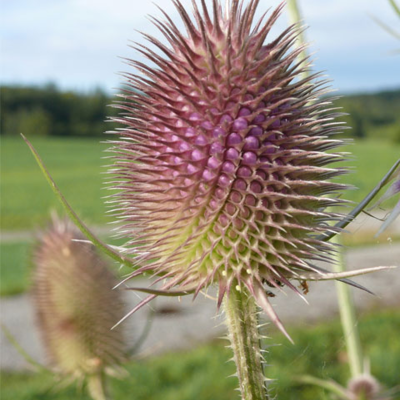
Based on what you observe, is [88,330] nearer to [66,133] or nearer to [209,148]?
[209,148]

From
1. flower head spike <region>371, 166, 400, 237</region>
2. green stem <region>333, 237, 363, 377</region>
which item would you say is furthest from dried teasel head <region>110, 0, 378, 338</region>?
green stem <region>333, 237, 363, 377</region>

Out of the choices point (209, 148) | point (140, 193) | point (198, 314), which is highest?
point (209, 148)

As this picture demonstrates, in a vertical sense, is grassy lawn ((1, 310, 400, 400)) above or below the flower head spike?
below

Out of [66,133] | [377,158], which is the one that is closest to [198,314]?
[377,158]

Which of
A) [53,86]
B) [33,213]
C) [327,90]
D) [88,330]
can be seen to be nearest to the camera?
[327,90]

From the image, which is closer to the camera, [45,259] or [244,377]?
[244,377]

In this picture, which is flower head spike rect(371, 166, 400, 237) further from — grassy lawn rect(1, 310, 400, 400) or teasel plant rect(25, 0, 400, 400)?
grassy lawn rect(1, 310, 400, 400)

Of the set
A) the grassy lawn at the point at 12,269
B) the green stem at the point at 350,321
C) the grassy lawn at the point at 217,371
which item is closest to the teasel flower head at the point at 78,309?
the green stem at the point at 350,321

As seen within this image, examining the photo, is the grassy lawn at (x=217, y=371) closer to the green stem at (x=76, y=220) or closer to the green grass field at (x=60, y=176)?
the green stem at (x=76, y=220)
